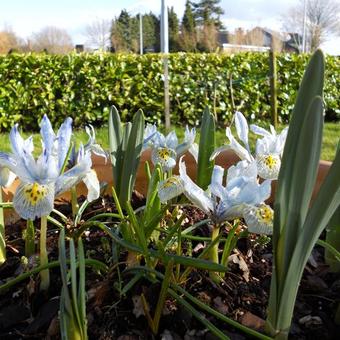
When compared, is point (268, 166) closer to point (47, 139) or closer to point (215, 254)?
point (215, 254)

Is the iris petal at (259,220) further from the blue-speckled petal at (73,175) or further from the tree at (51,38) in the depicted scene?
the tree at (51,38)

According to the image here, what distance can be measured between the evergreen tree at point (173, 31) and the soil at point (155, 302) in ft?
89.5

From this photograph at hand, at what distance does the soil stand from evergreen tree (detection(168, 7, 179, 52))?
27283mm

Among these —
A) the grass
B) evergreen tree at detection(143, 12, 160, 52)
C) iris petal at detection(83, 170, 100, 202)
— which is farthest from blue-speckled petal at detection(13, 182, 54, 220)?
evergreen tree at detection(143, 12, 160, 52)

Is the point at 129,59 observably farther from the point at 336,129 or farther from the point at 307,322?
the point at 307,322

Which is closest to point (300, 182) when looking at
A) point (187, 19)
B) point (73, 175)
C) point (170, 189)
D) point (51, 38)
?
point (170, 189)

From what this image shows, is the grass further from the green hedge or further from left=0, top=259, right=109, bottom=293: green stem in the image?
left=0, top=259, right=109, bottom=293: green stem

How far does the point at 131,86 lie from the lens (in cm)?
522

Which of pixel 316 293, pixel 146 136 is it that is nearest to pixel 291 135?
pixel 316 293

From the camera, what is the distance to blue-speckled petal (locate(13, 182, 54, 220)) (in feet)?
2.51

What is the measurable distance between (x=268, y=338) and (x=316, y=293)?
0.91ft

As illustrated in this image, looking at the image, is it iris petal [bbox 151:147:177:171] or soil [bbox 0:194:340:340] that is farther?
iris petal [bbox 151:147:177:171]

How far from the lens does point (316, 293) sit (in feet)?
3.01

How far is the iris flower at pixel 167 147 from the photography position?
44.0 inches
